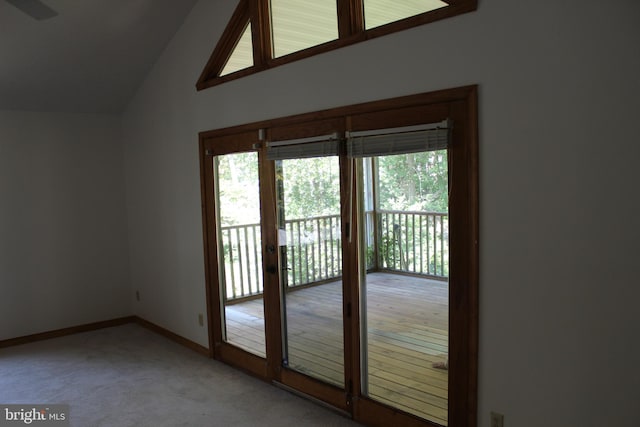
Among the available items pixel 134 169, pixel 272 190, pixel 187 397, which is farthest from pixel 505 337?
pixel 134 169

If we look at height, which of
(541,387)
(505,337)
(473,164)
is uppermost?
(473,164)

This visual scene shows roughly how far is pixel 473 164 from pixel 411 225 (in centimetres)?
59

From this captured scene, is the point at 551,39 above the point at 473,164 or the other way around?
above

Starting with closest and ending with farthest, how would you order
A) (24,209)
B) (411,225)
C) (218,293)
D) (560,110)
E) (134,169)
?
(560,110) → (411,225) → (218,293) → (24,209) → (134,169)

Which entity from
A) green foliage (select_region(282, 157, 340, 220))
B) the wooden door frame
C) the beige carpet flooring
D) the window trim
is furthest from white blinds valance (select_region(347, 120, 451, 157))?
the beige carpet flooring

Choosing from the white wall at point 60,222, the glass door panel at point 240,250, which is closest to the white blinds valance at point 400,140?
the glass door panel at point 240,250

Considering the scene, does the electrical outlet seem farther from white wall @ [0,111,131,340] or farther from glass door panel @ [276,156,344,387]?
white wall @ [0,111,131,340]

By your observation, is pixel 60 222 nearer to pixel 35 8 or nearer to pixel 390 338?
pixel 35 8

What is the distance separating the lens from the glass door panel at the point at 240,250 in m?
3.91

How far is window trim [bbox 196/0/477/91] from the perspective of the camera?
99.0 inches

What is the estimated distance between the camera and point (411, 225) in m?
2.82

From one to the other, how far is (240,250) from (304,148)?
129 cm

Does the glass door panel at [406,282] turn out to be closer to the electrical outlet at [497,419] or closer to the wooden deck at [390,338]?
the wooden deck at [390,338]

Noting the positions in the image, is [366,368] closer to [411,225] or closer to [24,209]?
[411,225]
